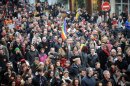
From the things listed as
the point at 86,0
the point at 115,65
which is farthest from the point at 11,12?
the point at 115,65

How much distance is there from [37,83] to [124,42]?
6006mm

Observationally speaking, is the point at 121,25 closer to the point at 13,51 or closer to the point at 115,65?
the point at 13,51

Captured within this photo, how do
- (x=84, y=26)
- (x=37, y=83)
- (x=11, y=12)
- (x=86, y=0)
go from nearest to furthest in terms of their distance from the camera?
1. (x=37, y=83)
2. (x=84, y=26)
3. (x=11, y=12)
4. (x=86, y=0)

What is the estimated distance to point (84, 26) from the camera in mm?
23328

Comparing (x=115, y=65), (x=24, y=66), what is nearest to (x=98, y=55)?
(x=115, y=65)

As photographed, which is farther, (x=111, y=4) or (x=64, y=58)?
(x=111, y=4)

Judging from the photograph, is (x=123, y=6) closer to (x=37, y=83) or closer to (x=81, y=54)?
(x=81, y=54)

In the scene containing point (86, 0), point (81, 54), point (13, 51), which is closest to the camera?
point (81, 54)

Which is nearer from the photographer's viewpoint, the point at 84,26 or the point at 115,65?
the point at 115,65

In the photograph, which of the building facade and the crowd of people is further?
the building facade

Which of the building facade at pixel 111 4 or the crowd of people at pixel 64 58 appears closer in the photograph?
the crowd of people at pixel 64 58

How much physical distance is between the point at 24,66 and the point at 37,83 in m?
1.25

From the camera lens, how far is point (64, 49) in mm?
17641

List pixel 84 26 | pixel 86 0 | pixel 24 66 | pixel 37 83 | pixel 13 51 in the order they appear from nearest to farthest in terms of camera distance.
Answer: pixel 37 83 < pixel 24 66 < pixel 13 51 < pixel 84 26 < pixel 86 0
